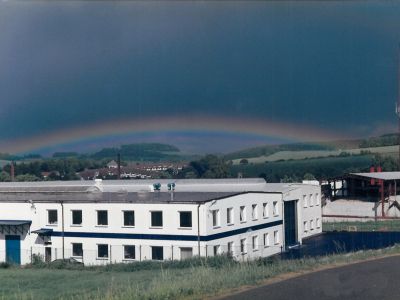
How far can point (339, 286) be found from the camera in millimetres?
6723

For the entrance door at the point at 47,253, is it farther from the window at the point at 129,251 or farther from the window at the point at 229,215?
the window at the point at 229,215

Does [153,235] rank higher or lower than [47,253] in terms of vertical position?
higher

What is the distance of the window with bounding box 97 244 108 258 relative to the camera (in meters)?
14.4

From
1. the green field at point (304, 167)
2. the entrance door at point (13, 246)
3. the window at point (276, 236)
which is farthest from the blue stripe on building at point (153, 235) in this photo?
the green field at point (304, 167)

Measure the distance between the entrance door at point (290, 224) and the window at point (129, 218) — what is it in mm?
4333

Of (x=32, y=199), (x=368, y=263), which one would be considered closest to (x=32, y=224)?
(x=32, y=199)

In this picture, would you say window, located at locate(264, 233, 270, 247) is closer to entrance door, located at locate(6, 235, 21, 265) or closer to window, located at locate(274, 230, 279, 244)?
window, located at locate(274, 230, 279, 244)

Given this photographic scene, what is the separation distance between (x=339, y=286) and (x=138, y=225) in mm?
8051

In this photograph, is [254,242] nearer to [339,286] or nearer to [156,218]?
[156,218]

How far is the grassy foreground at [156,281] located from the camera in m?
6.58

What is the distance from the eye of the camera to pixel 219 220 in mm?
14266

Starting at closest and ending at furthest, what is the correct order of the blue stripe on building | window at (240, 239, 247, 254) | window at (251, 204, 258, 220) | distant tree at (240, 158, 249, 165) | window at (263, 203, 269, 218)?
the blue stripe on building
window at (240, 239, 247, 254)
window at (251, 204, 258, 220)
window at (263, 203, 269, 218)
distant tree at (240, 158, 249, 165)

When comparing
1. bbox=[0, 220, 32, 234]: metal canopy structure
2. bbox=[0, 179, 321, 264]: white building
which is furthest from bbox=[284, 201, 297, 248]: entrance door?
bbox=[0, 220, 32, 234]: metal canopy structure

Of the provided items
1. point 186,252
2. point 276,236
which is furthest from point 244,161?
point 186,252
